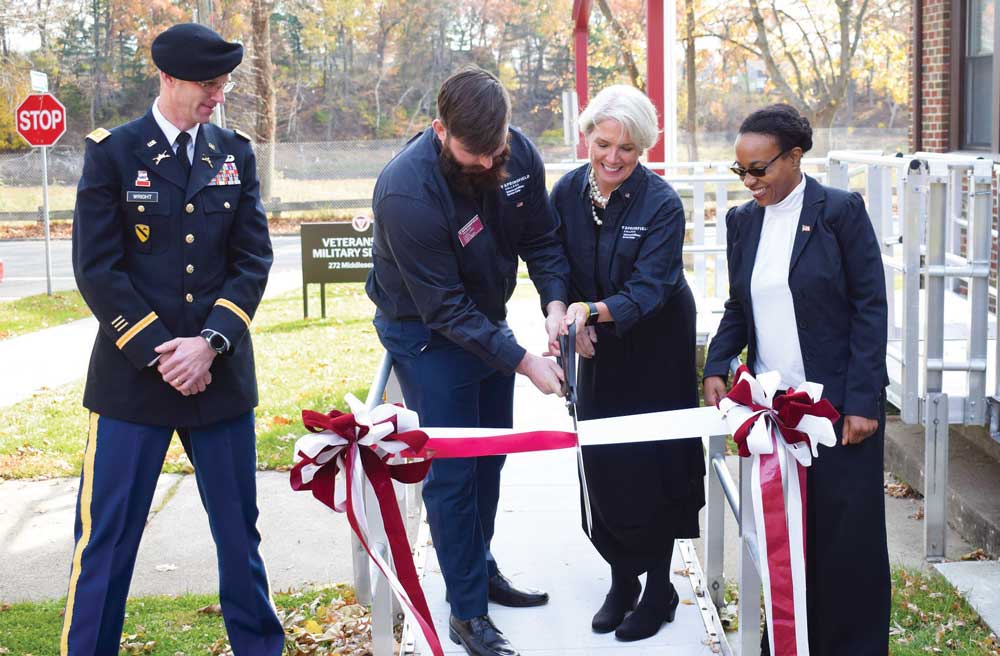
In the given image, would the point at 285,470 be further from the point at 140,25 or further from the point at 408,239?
the point at 140,25

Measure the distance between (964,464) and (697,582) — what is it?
2.34 metres

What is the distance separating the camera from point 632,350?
3959 mm

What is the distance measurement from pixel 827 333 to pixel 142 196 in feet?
6.86

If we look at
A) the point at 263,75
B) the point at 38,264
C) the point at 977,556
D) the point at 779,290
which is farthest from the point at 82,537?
the point at 263,75

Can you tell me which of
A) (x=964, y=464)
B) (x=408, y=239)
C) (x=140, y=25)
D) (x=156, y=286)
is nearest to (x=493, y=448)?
(x=408, y=239)

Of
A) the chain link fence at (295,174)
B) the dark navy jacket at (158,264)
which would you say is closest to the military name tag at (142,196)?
the dark navy jacket at (158,264)

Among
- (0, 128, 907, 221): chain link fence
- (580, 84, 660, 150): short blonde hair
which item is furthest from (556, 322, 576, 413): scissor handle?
(0, 128, 907, 221): chain link fence

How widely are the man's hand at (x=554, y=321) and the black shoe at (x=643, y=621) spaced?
3.23 ft

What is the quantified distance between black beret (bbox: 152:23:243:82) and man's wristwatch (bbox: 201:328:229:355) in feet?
2.50

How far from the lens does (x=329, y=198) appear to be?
106 ft

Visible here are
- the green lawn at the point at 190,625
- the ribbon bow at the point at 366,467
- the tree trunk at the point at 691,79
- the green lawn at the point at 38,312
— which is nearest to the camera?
the ribbon bow at the point at 366,467

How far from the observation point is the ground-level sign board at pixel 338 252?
1286cm

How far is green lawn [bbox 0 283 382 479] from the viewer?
723cm

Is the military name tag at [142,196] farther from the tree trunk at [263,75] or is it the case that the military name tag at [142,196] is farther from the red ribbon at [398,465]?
the tree trunk at [263,75]
